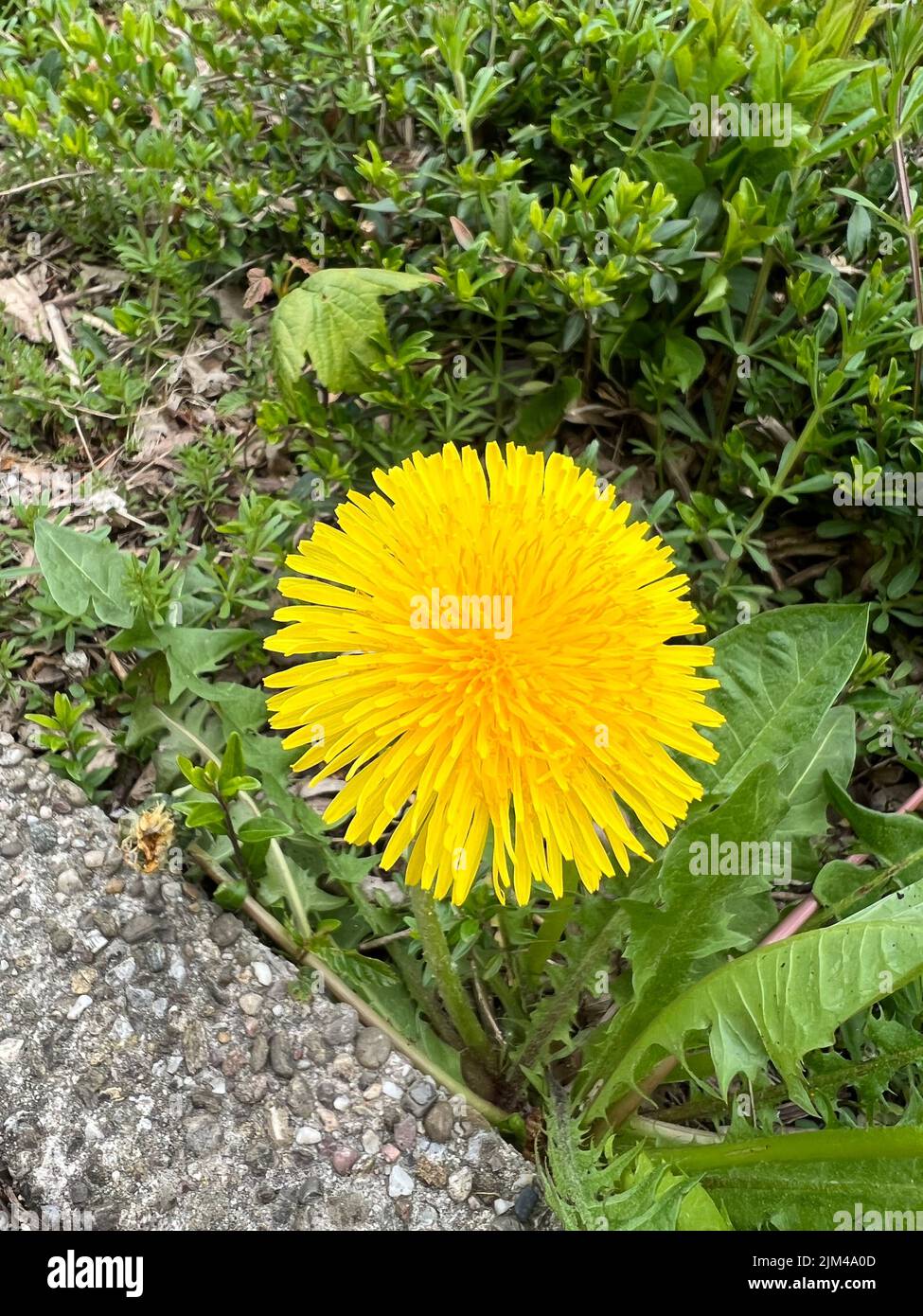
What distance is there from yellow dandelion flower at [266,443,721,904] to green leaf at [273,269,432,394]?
1.05 m

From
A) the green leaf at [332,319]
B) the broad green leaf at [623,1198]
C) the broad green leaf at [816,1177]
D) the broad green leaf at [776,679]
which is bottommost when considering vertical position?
the broad green leaf at [816,1177]

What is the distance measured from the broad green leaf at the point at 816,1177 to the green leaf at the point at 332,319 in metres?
2.14

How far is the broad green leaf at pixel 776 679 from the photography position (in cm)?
205

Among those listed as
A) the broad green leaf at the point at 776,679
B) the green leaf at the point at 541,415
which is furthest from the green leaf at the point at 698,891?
the green leaf at the point at 541,415

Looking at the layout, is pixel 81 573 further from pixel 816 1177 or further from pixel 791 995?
pixel 816 1177

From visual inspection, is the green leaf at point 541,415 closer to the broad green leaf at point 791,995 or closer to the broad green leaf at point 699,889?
the broad green leaf at point 699,889

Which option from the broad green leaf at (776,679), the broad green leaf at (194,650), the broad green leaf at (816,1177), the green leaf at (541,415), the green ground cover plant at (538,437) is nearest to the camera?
the broad green leaf at (816,1177)

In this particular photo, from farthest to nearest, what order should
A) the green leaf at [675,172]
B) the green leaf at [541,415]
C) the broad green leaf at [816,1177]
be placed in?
the green leaf at [541,415] → the green leaf at [675,172] → the broad green leaf at [816,1177]

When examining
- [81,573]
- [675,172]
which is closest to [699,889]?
[81,573]

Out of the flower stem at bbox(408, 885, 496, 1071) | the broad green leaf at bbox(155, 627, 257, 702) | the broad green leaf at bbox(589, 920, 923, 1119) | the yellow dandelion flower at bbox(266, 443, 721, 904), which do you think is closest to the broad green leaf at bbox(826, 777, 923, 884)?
the broad green leaf at bbox(589, 920, 923, 1119)

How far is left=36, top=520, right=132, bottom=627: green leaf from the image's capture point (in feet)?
7.23

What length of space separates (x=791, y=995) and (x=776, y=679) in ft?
2.50
